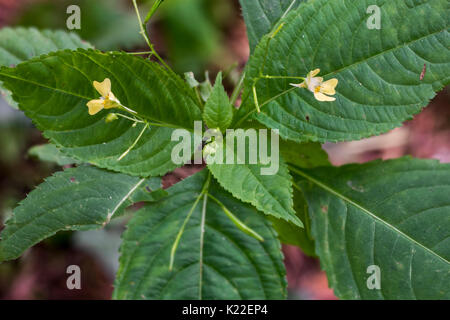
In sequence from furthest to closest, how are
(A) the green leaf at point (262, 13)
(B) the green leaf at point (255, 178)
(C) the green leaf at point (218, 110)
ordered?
(A) the green leaf at point (262, 13) < (C) the green leaf at point (218, 110) < (B) the green leaf at point (255, 178)

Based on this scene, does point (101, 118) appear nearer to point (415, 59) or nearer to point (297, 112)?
point (297, 112)

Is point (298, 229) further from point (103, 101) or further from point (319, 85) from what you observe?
point (103, 101)

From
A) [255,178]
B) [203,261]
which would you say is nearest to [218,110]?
[255,178]

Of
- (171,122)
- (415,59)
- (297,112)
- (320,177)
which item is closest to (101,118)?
(171,122)

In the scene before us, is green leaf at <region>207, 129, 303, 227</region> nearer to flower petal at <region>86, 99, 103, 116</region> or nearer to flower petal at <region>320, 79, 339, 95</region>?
flower petal at <region>320, 79, 339, 95</region>

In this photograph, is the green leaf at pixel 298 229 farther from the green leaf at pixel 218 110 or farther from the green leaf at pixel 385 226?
the green leaf at pixel 218 110

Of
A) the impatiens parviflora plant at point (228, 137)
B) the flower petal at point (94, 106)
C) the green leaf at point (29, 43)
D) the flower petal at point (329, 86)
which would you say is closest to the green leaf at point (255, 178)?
the impatiens parviflora plant at point (228, 137)

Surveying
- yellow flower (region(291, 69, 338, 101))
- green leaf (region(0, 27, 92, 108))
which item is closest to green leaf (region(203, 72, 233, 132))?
yellow flower (region(291, 69, 338, 101))
